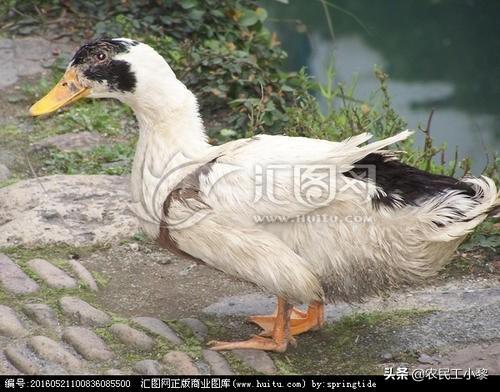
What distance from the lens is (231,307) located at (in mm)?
4090

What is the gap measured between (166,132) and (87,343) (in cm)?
88

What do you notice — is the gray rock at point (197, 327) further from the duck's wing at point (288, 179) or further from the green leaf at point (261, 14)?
the green leaf at point (261, 14)

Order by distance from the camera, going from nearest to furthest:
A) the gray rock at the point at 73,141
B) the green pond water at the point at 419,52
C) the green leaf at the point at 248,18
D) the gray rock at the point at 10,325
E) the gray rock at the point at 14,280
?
1. the gray rock at the point at 10,325
2. the gray rock at the point at 14,280
3. the gray rock at the point at 73,141
4. the green leaf at the point at 248,18
5. the green pond water at the point at 419,52

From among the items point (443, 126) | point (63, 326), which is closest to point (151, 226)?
point (63, 326)

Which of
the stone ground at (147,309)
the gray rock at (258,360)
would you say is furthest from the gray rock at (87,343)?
the gray rock at (258,360)

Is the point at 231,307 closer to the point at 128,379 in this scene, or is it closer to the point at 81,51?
the point at 128,379

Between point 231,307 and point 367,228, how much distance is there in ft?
2.78

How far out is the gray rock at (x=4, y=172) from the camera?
5.02m

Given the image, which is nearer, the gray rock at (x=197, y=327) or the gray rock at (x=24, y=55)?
the gray rock at (x=197, y=327)

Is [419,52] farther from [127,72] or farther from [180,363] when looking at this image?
[180,363]

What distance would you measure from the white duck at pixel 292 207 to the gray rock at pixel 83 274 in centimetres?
51

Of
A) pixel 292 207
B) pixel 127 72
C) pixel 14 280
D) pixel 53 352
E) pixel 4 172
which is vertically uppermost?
pixel 127 72

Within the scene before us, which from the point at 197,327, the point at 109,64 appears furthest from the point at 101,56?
the point at 197,327

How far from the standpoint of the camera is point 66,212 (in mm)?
4582
